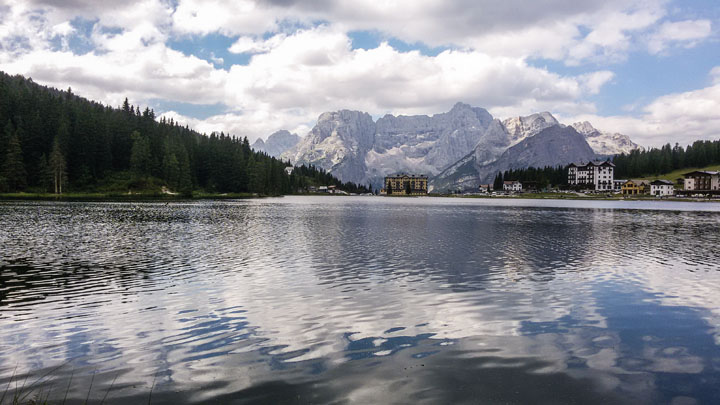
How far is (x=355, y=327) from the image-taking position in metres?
19.2

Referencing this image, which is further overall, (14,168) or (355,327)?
(14,168)

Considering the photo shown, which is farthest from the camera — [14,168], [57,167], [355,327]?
[57,167]

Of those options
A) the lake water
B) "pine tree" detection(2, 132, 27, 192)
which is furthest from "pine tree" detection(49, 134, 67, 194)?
the lake water

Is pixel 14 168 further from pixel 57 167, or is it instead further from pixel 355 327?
pixel 355 327

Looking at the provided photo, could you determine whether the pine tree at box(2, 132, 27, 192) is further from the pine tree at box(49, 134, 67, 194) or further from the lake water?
the lake water

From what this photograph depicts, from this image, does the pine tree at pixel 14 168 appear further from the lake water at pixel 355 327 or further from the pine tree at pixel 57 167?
the lake water at pixel 355 327

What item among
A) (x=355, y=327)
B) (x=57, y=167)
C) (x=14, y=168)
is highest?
(x=57, y=167)

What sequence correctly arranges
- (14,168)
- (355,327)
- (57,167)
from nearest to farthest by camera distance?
(355,327)
(14,168)
(57,167)

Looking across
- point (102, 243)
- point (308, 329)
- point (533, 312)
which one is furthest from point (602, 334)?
point (102, 243)

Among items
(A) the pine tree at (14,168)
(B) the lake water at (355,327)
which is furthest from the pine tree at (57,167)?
(B) the lake water at (355,327)

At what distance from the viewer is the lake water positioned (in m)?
13.2

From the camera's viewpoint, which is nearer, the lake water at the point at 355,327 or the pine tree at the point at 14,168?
the lake water at the point at 355,327

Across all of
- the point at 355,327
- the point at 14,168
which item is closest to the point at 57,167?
the point at 14,168

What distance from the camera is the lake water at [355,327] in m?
13.2
